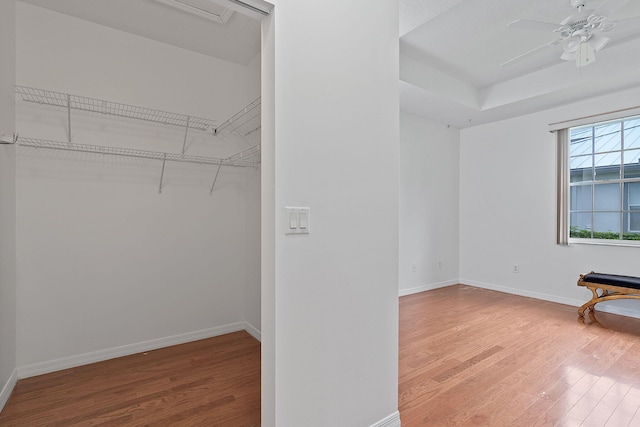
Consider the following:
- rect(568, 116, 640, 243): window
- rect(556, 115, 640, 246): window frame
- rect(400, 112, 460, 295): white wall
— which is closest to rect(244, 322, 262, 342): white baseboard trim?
rect(400, 112, 460, 295): white wall

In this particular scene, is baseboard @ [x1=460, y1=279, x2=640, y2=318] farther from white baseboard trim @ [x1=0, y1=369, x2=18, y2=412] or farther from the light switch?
white baseboard trim @ [x1=0, y1=369, x2=18, y2=412]

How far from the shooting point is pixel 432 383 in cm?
216

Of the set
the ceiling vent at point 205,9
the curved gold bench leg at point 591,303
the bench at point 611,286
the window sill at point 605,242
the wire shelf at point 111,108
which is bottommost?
the curved gold bench leg at point 591,303

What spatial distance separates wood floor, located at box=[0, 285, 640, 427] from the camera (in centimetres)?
180

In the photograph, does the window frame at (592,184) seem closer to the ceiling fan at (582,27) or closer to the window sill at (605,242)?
the window sill at (605,242)

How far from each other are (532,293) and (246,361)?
4.16 m

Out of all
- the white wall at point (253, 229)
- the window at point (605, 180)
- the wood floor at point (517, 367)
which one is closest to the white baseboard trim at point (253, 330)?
the white wall at point (253, 229)

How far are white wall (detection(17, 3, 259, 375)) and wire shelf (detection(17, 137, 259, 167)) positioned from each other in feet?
0.19

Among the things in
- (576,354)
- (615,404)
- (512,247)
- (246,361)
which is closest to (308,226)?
(246,361)

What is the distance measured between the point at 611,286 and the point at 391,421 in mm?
3187

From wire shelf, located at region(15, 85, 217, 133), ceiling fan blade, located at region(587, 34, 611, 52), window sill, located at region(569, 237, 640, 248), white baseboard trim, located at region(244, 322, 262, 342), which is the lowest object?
white baseboard trim, located at region(244, 322, 262, 342)

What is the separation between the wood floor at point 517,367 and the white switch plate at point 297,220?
1319 mm

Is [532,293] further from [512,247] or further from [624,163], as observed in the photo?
[624,163]

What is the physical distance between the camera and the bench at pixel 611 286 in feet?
10.3
